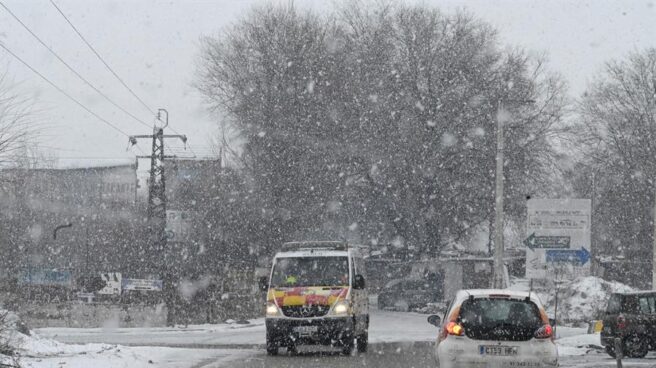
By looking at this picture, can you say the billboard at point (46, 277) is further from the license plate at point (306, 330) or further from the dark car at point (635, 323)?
the dark car at point (635, 323)

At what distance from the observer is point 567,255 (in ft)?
85.1

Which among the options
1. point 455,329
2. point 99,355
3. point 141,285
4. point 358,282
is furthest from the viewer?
point 141,285

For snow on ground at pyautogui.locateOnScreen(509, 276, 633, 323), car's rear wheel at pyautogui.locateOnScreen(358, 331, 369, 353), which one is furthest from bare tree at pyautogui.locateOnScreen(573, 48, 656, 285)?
car's rear wheel at pyautogui.locateOnScreen(358, 331, 369, 353)

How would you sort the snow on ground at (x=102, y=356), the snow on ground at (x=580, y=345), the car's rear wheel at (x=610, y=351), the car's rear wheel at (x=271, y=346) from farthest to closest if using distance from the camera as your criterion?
the snow on ground at (x=580, y=345), the car's rear wheel at (x=610, y=351), the car's rear wheel at (x=271, y=346), the snow on ground at (x=102, y=356)

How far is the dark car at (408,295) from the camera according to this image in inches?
1796

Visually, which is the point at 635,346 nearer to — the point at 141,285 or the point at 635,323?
the point at 635,323

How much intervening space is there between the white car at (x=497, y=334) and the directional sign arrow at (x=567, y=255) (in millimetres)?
14249

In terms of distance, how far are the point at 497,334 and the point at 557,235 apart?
48.9 ft

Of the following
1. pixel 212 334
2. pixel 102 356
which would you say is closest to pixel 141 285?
pixel 212 334

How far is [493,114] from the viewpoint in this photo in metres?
50.3

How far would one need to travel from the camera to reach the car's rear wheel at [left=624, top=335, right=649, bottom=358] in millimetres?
20359

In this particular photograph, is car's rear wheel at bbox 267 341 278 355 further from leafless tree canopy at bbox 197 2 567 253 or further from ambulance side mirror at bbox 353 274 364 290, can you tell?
leafless tree canopy at bbox 197 2 567 253

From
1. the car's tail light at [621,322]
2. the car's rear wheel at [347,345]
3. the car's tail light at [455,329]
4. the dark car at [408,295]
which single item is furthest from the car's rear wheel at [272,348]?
the dark car at [408,295]

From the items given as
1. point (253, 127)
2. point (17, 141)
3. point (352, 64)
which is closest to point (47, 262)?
point (253, 127)
